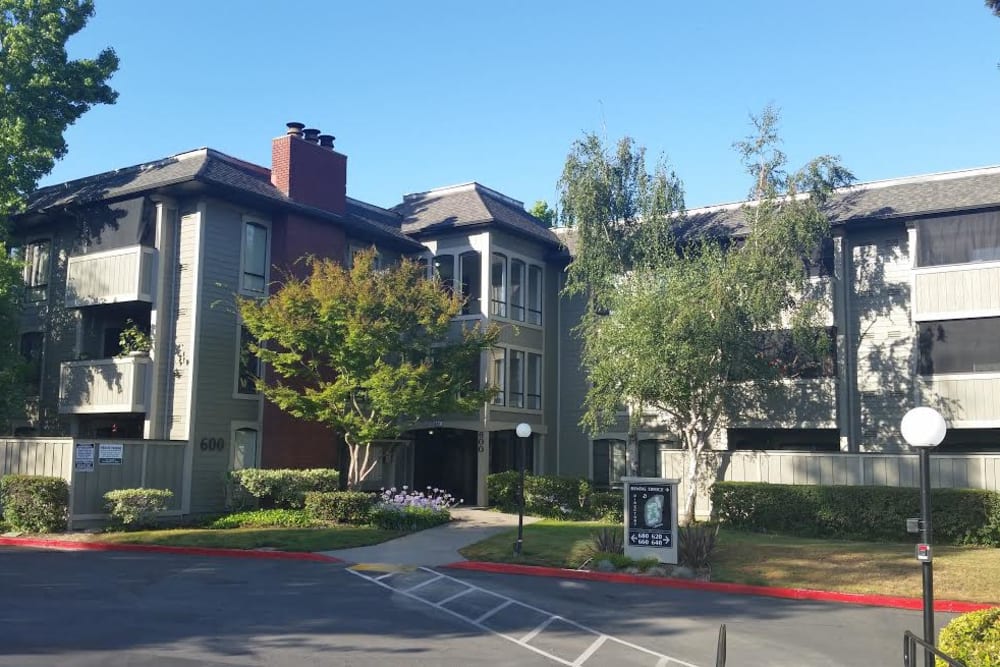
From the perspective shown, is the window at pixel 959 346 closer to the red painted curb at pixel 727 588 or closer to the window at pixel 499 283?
the window at pixel 499 283

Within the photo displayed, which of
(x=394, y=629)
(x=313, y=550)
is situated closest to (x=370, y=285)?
(x=313, y=550)

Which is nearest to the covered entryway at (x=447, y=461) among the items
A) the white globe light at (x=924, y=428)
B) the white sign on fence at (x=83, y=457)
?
the white sign on fence at (x=83, y=457)

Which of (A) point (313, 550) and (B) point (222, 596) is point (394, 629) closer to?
(B) point (222, 596)

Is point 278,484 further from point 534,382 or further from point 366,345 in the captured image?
point 534,382

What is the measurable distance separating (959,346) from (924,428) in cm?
1833

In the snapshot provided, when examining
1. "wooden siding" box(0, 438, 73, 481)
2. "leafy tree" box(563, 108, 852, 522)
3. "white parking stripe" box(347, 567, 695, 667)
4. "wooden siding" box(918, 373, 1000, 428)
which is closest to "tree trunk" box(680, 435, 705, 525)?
Result: "leafy tree" box(563, 108, 852, 522)

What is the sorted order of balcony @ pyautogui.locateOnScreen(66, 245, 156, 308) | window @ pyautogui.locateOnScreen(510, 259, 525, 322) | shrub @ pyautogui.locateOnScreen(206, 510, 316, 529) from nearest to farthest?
shrub @ pyautogui.locateOnScreen(206, 510, 316, 529) < balcony @ pyautogui.locateOnScreen(66, 245, 156, 308) < window @ pyautogui.locateOnScreen(510, 259, 525, 322)

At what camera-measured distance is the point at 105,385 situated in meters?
25.5

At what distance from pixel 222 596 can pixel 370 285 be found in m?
10.7

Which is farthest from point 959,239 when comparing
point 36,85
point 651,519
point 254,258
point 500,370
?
point 36,85

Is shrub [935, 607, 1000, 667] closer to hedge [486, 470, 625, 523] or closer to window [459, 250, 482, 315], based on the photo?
hedge [486, 470, 625, 523]

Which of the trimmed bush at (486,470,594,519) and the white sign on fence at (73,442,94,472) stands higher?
the white sign on fence at (73,442,94,472)

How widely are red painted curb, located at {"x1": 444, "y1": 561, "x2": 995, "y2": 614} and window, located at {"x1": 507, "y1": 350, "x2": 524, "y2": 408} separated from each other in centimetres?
1263

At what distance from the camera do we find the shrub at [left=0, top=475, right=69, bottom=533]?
21.5 m
